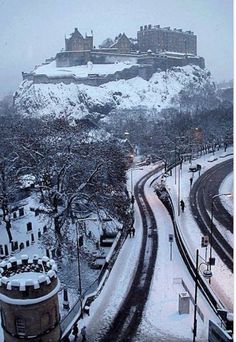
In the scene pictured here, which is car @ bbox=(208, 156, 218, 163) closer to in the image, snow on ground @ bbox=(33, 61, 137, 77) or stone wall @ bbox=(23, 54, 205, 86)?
stone wall @ bbox=(23, 54, 205, 86)

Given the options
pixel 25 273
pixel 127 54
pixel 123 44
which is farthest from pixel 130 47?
pixel 25 273

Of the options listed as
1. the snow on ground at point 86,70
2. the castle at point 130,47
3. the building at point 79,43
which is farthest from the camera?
the castle at point 130,47

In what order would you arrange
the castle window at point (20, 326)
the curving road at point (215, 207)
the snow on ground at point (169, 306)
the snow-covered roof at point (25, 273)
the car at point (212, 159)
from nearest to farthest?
the snow-covered roof at point (25, 273) → the castle window at point (20, 326) → the snow on ground at point (169, 306) → the curving road at point (215, 207) → the car at point (212, 159)

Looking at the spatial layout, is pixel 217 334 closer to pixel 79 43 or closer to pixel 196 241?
pixel 196 241

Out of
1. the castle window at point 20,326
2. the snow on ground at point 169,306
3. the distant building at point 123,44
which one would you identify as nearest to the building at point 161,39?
the distant building at point 123,44

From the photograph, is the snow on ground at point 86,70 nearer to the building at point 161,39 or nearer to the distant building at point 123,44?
the distant building at point 123,44

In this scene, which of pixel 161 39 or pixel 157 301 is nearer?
pixel 157 301

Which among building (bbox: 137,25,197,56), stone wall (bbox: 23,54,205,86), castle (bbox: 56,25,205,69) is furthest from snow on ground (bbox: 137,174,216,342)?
building (bbox: 137,25,197,56)
